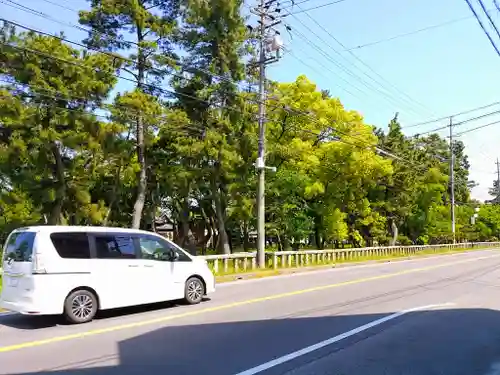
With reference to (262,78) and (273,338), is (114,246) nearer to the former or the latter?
(273,338)

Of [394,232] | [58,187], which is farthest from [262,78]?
[394,232]

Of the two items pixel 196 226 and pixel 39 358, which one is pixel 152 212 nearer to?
pixel 196 226

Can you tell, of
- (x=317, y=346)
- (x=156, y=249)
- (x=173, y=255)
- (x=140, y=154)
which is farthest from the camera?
(x=140, y=154)

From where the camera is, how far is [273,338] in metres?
8.13

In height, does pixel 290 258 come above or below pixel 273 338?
above

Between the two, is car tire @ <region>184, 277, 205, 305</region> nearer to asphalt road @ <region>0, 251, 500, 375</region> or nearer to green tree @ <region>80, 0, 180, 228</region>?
asphalt road @ <region>0, 251, 500, 375</region>

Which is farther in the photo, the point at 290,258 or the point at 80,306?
the point at 290,258

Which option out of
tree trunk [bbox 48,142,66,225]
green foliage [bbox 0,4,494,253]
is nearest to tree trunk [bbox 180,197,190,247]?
green foliage [bbox 0,4,494,253]

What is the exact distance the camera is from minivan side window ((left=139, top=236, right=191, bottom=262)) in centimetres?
1091

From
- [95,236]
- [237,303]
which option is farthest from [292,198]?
[95,236]

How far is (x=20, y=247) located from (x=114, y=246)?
69.5 inches

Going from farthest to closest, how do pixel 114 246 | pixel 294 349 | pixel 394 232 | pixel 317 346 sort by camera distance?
pixel 394 232 < pixel 114 246 < pixel 317 346 < pixel 294 349

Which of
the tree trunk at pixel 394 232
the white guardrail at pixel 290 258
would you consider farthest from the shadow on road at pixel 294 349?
the tree trunk at pixel 394 232

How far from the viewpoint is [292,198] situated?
29.6m
